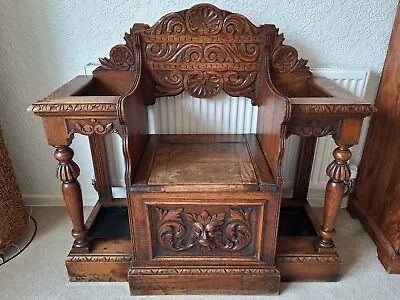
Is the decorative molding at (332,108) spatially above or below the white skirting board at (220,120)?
above

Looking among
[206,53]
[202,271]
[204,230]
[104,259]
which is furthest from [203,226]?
[206,53]

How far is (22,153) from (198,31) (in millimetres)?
1045

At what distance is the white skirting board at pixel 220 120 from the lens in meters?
1.49

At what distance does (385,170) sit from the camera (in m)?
1.52

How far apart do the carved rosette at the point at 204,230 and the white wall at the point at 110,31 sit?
0.74 m

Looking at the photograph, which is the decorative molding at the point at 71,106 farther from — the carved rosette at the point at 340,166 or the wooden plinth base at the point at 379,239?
the wooden plinth base at the point at 379,239

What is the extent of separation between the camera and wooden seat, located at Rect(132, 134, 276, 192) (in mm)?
1160

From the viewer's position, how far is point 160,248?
1284 millimetres

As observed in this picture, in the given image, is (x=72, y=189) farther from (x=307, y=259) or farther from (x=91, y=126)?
(x=307, y=259)

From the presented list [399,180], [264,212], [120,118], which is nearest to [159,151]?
[120,118]

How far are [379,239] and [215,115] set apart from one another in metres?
0.88

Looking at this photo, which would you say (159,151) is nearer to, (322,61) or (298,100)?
(298,100)

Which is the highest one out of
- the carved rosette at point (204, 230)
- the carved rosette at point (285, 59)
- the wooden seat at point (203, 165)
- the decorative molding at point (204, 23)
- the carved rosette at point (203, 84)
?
the decorative molding at point (204, 23)

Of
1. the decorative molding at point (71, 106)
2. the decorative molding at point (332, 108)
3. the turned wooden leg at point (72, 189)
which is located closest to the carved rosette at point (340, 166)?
the decorative molding at point (332, 108)
